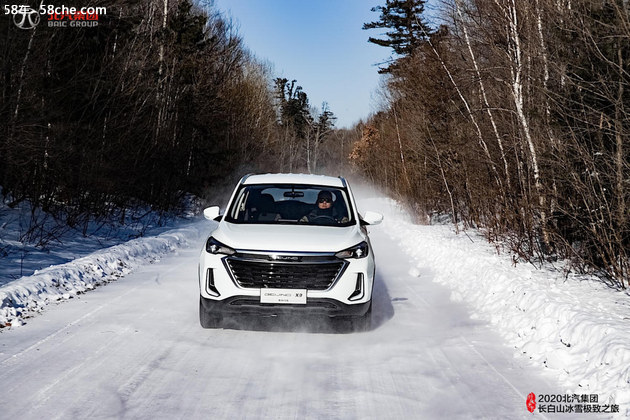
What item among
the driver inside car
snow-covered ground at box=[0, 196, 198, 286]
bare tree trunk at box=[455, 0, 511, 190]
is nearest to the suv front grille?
the driver inside car

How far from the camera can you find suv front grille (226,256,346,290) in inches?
225

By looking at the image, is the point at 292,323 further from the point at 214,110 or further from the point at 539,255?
the point at 214,110

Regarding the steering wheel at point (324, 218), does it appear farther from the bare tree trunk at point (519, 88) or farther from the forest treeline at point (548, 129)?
the bare tree trunk at point (519, 88)

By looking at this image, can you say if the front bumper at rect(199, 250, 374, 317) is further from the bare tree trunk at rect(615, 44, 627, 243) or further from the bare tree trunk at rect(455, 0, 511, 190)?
the bare tree trunk at rect(455, 0, 511, 190)

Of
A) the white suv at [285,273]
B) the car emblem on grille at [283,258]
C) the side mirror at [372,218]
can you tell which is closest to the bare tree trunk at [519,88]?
the side mirror at [372,218]

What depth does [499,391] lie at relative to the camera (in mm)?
4551

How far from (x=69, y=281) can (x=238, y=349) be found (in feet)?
13.4

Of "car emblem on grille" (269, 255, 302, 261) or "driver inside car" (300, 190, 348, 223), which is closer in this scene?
"car emblem on grille" (269, 255, 302, 261)

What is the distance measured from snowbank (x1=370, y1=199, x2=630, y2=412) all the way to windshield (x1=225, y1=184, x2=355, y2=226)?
2283mm

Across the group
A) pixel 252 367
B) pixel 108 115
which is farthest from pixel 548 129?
pixel 108 115

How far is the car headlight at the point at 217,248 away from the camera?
5.85 metres

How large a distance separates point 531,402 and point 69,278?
6816 mm

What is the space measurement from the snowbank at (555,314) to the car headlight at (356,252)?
185cm

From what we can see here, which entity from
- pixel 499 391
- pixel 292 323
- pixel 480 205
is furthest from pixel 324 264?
pixel 480 205
